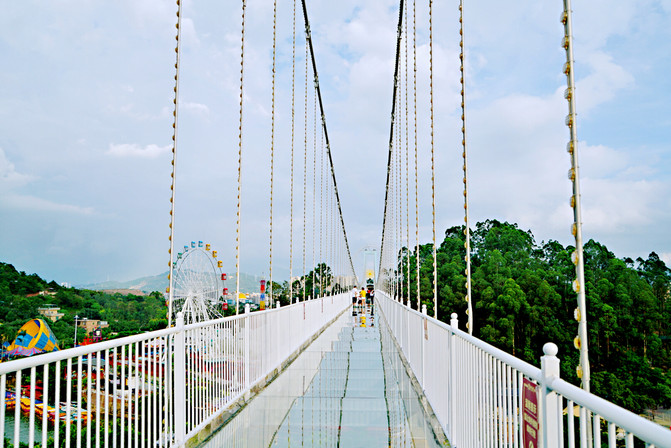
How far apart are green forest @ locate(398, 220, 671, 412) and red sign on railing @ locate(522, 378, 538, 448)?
123 ft

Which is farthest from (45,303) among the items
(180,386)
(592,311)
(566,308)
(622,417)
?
(566,308)

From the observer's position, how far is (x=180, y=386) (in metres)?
3.32

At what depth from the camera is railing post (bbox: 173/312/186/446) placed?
3.25 metres

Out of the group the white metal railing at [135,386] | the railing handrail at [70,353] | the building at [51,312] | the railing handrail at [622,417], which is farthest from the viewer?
the building at [51,312]

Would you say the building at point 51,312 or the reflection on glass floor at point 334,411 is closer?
the reflection on glass floor at point 334,411

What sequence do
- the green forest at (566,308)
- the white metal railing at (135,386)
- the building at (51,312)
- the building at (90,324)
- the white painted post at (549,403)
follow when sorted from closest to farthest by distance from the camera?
the white painted post at (549,403)
the white metal railing at (135,386)
the building at (90,324)
the building at (51,312)
the green forest at (566,308)

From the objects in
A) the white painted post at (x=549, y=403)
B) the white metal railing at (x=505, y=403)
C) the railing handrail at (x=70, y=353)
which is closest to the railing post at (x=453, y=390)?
the white metal railing at (x=505, y=403)

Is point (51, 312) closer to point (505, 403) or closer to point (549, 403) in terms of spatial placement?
point (505, 403)

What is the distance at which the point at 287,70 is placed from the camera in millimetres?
12758

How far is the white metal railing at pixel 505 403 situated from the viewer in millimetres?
1221

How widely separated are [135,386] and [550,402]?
82.2 inches

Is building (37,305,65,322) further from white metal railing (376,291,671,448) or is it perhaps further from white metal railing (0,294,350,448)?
white metal railing (376,291,671,448)

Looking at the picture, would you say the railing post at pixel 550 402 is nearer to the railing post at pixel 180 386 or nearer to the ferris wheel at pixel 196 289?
the railing post at pixel 180 386

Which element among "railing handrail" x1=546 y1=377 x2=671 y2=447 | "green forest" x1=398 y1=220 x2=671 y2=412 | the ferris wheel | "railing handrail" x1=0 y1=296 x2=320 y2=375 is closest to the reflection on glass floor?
"railing handrail" x1=0 y1=296 x2=320 y2=375
